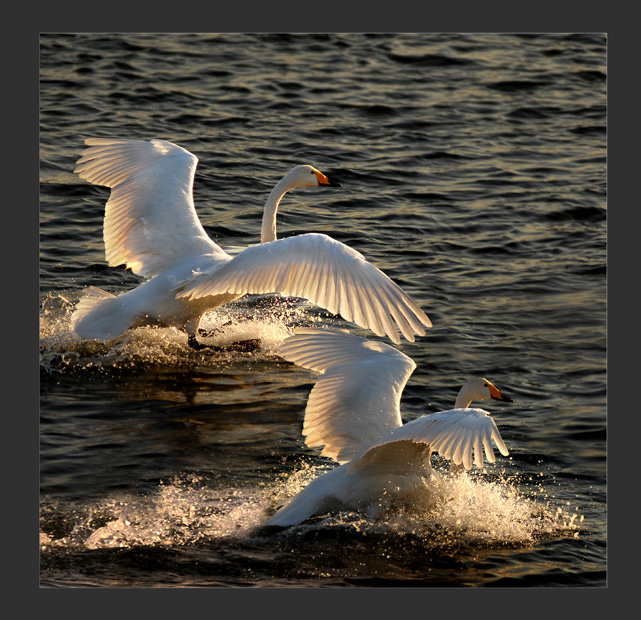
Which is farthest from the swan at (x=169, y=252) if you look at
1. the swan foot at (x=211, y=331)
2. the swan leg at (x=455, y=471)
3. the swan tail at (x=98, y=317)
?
the swan leg at (x=455, y=471)

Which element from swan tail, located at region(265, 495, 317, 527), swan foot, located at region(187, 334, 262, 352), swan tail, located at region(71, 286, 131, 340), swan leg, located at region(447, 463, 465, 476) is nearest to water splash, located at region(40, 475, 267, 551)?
swan tail, located at region(265, 495, 317, 527)

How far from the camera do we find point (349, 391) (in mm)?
7035

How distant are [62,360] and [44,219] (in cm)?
245

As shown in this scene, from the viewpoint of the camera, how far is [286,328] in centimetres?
993

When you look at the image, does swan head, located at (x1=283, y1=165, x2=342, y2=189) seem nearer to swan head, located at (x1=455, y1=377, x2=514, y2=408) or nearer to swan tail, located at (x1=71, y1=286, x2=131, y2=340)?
swan tail, located at (x1=71, y1=286, x2=131, y2=340)

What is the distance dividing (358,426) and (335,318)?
3.32 meters

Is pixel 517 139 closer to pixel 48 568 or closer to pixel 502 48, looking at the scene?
pixel 502 48

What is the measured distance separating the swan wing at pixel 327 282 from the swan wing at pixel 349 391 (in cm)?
32

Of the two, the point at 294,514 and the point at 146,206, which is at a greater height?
the point at 146,206

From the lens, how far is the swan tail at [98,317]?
8.74 m

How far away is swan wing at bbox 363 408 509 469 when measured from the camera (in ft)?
18.1

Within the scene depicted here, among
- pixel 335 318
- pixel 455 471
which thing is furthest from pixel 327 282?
pixel 335 318

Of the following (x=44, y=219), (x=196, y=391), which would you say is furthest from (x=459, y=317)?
(x=44, y=219)

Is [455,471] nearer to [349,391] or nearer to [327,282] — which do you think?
[349,391]
